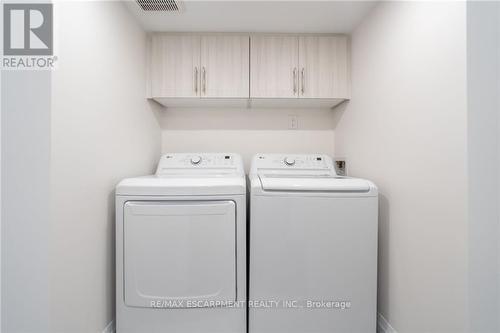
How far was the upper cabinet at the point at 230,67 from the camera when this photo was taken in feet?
6.34

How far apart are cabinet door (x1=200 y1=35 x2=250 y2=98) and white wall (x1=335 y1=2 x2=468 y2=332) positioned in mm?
903

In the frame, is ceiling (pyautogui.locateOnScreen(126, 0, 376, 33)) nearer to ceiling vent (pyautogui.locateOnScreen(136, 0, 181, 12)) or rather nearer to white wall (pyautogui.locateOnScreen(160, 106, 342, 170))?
ceiling vent (pyautogui.locateOnScreen(136, 0, 181, 12))

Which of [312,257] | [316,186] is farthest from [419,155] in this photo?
[312,257]

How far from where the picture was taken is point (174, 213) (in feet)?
4.47

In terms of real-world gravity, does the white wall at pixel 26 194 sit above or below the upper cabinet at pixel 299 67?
below

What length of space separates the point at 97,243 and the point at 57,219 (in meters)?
0.36

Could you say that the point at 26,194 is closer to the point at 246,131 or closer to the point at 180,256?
the point at 180,256

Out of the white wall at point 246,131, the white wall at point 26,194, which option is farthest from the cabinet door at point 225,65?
the white wall at point 26,194

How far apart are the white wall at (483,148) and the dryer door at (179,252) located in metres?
1.08

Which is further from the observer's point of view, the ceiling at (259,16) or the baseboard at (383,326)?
the ceiling at (259,16)

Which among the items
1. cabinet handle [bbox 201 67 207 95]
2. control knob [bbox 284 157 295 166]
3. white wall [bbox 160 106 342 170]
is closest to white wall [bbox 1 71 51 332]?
cabinet handle [bbox 201 67 207 95]

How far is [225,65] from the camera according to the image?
76.2 inches

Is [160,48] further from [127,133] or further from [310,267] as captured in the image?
[310,267]

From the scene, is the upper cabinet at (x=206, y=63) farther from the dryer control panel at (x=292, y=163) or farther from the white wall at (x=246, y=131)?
the dryer control panel at (x=292, y=163)
